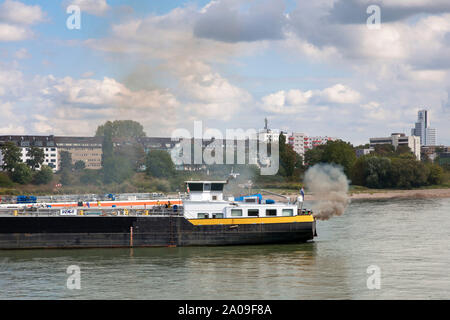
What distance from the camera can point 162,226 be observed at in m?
43.6

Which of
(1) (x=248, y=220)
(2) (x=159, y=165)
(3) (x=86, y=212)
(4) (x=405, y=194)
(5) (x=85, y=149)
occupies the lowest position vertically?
(4) (x=405, y=194)

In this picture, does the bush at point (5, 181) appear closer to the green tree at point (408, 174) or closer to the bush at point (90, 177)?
the bush at point (90, 177)

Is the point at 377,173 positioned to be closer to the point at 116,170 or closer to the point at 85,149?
the point at 116,170

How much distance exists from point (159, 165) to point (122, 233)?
274ft

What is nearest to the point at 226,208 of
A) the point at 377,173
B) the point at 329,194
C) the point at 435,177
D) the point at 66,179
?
the point at 329,194

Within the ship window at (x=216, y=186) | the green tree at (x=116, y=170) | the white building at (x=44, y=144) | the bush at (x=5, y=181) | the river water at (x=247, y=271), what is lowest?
the river water at (x=247, y=271)

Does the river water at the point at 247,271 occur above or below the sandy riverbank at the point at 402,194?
below

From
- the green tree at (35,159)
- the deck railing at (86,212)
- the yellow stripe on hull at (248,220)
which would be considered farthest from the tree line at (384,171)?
the deck railing at (86,212)

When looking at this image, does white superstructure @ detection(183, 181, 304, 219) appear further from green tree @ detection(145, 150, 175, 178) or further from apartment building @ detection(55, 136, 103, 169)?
apartment building @ detection(55, 136, 103, 169)

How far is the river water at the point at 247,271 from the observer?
30562 millimetres

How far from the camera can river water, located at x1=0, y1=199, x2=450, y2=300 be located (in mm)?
30562

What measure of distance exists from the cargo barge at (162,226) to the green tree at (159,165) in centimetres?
8076

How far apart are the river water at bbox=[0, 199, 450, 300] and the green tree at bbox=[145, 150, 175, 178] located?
7924cm
